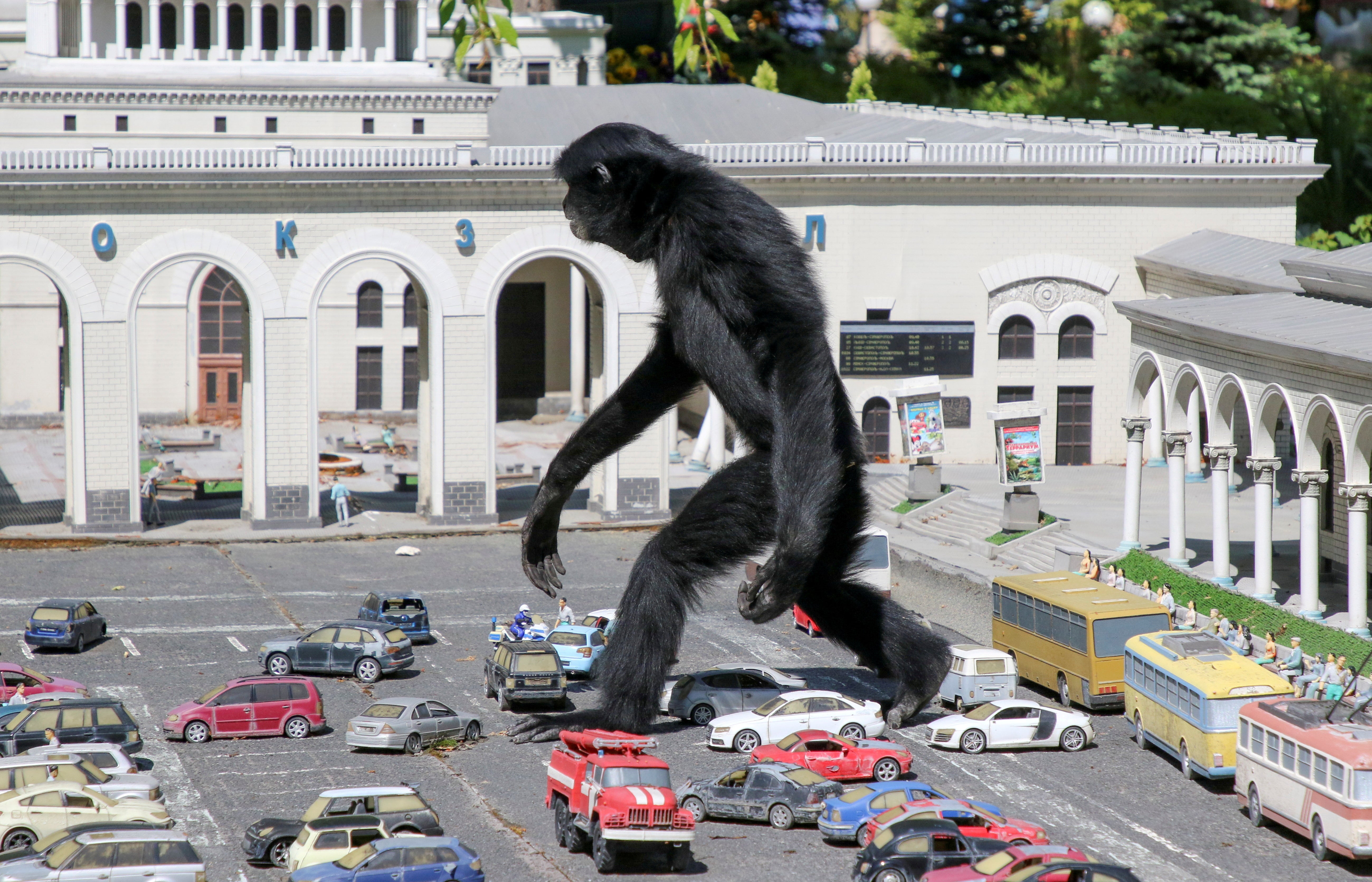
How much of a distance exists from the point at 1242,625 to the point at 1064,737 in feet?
22.5

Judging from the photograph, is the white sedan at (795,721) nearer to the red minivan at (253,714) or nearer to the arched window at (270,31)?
the red minivan at (253,714)

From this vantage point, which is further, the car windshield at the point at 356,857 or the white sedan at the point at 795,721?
the white sedan at the point at 795,721

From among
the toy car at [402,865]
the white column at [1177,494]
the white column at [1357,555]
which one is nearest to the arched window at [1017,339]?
the white column at [1177,494]

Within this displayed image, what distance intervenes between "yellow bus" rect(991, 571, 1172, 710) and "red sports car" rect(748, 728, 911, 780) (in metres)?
5.29

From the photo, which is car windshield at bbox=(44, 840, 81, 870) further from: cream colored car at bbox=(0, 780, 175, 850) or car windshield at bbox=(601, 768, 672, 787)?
car windshield at bbox=(601, 768, 672, 787)

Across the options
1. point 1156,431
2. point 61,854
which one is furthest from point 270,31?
point 61,854

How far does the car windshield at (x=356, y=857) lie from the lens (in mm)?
17609

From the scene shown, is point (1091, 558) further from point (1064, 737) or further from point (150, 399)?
point (150, 399)

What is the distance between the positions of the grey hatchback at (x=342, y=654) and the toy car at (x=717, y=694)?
212 inches

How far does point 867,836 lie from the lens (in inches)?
752

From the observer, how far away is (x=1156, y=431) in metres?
48.4

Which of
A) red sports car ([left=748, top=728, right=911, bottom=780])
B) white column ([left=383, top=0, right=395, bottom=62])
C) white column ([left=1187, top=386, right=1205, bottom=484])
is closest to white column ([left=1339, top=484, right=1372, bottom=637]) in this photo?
red sports car ([left=748, top=728, right=911, bottom=780])

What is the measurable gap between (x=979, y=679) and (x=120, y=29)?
1633 inches

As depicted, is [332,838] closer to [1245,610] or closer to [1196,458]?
[1245,610]
